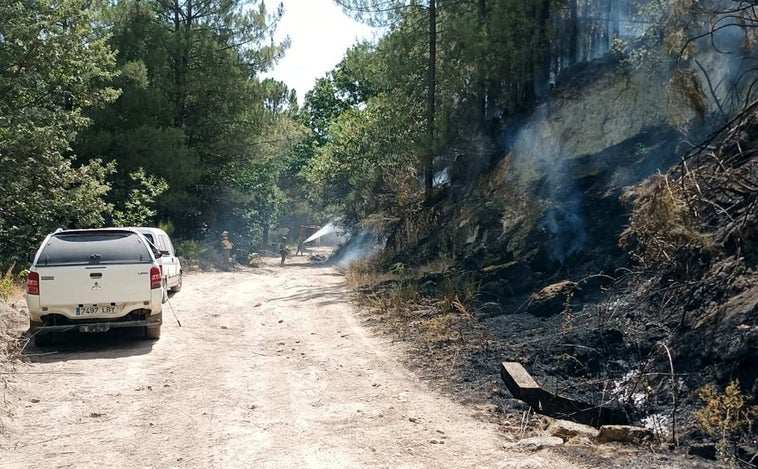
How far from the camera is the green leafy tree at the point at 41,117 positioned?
16719 millimetres

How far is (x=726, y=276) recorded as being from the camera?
8.04 metres

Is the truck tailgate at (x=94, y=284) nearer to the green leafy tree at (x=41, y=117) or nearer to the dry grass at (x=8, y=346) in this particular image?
the dry grass at (x=8, y=346)

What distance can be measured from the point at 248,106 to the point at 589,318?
2544cm

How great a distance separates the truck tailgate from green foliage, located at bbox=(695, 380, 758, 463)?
8085mm

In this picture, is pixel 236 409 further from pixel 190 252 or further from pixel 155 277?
pixel 190 252

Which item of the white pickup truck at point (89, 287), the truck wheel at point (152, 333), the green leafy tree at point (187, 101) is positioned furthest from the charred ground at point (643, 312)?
the green leafy tree at point (187, 101)

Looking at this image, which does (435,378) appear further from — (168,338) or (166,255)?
(166,255)

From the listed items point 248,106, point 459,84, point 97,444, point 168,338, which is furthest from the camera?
point 248,106

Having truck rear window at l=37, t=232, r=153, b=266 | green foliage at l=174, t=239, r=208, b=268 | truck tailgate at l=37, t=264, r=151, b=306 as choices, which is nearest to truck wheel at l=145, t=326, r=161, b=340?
truck tailgate at l=37, t=264, r=151, b=306

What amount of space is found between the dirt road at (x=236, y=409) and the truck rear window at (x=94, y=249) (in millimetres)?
1416

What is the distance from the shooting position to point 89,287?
33.2ft

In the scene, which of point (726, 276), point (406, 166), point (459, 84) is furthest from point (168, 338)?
point (406, 166)

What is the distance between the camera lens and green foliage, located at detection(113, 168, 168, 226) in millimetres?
25234

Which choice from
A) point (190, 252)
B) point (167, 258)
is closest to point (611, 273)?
point (167, 258)
